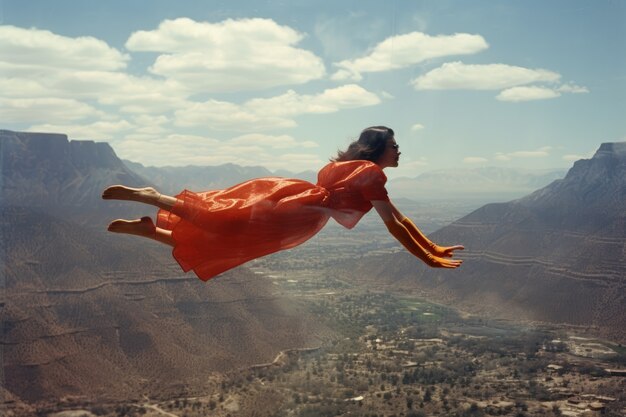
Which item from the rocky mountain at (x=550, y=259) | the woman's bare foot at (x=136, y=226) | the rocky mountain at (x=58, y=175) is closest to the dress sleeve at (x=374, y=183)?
the woman's bare foot at (x=136, y=226)

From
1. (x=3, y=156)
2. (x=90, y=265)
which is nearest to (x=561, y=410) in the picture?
(x=90, y=265)

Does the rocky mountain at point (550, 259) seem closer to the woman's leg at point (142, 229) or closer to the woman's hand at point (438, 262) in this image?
the woman's hand at point (438, 262)

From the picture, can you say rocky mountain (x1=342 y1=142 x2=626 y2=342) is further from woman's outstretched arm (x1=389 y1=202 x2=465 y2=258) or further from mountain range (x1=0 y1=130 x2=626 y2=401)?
woman's outstretched arm (x1=389 y1=202 x2=465 y2=258)

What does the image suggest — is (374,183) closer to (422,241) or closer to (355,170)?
(355,170)

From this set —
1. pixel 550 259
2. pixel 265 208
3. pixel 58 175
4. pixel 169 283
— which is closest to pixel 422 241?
pixel 265 208

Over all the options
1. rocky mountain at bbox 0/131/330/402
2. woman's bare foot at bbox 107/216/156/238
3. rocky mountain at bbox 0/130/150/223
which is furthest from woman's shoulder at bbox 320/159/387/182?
rocky mountain at bbox 0/130/150/223

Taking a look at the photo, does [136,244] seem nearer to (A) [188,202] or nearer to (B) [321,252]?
(A) [188,202]
